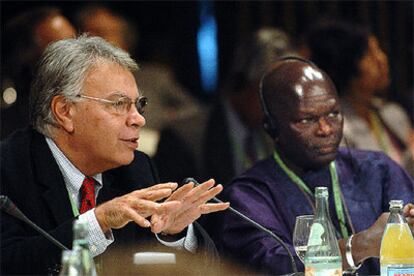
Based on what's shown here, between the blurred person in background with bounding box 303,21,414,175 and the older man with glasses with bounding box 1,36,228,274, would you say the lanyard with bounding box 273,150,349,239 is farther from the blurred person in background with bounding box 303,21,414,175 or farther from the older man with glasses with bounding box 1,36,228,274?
the blurred person in background with bounding box 303,21,414,175

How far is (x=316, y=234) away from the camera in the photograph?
4.11 m

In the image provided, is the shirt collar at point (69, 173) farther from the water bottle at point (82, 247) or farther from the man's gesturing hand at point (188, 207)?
the water bottle at point (82, 247)

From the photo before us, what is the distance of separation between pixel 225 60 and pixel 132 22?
1.75ft

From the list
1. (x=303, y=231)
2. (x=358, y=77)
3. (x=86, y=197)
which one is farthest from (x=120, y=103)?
(x=358, y=77)

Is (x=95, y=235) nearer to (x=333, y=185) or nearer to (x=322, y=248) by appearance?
(x=322, y=248)

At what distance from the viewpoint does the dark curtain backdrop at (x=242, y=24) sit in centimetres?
754

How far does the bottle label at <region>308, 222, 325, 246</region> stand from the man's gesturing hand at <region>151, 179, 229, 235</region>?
0.95 ft

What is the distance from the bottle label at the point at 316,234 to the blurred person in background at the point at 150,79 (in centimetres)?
259

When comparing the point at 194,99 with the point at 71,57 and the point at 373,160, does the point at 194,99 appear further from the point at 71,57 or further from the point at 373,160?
the point at 71,57

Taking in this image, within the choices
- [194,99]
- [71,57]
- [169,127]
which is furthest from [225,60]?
[71,57]

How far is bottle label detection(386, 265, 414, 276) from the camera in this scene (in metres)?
4.06

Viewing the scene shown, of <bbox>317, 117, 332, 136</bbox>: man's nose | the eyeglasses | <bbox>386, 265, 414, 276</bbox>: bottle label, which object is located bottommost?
<bbox>386, 265, 414, 276</bbox>: bottle label

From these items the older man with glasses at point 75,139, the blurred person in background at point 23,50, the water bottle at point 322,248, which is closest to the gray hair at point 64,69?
the older man with glasses at point 75,139

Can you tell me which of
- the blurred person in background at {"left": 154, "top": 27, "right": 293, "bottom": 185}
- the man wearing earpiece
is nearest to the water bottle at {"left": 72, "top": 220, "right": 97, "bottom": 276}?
the man wearing earpiece
